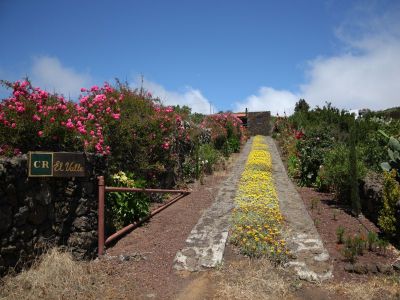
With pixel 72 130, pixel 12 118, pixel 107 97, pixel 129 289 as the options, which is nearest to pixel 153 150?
pixel 107 97

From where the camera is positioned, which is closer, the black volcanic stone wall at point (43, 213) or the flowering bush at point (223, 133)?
the black volcanic stone wall at point (43, 213)

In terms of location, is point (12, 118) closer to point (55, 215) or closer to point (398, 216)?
point (55, 215)

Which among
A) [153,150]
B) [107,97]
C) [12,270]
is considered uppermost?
[107,97]

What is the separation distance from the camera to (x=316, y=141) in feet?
43.1

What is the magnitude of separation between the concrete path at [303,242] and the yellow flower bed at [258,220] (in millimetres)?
196

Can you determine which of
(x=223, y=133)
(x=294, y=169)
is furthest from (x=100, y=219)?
(x=223, y=133)

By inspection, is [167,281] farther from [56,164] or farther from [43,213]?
[56,164]

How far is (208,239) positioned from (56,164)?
9.71 feet

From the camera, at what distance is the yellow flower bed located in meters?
6.43

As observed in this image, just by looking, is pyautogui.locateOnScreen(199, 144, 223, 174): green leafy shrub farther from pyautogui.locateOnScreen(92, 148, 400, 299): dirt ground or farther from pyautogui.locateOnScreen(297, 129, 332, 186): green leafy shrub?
pyautogui.locateOnScreen(92, 148, 400, 299): dirt ground

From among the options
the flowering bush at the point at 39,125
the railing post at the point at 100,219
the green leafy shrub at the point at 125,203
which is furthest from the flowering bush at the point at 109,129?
the railing post at the point at 100,219

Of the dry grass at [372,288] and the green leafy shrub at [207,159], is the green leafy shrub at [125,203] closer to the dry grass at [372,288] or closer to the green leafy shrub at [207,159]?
the dry grass at [372,288]

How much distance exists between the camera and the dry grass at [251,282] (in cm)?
508

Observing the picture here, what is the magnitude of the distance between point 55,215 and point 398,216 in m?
5.57
